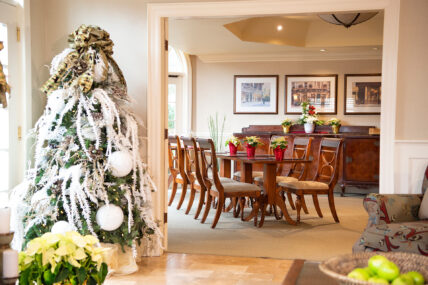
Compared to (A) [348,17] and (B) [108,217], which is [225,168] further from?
(B) [108,217]

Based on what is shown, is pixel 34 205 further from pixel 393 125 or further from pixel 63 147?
pixel 393 125

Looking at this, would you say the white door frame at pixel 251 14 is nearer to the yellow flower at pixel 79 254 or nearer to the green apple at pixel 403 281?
the yellow flower at pixel 79 254

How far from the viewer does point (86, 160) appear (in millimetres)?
3523

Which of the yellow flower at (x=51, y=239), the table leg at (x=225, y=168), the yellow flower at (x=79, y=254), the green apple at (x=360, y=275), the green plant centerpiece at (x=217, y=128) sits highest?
the green plant centerpiece at (x=217, y=128)

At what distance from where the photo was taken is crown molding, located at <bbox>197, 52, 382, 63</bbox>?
9.30m

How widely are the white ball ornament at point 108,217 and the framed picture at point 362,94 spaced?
6722mm

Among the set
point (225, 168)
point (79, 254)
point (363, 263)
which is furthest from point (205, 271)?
point (225, 168)

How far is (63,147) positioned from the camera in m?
3.54

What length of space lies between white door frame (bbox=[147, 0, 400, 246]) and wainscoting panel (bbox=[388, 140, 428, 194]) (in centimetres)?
5

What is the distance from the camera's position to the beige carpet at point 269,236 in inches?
175

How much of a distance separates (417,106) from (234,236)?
2186 mm

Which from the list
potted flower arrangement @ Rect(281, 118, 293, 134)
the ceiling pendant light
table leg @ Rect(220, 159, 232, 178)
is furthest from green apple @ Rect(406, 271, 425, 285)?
potted flower arrangement @ Rect(281, 118, 293, 134)

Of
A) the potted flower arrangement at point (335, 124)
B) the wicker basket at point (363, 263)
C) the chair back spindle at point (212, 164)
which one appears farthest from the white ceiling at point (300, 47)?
the wicker basket at point (363, 263)

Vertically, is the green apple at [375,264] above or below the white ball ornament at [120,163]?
below
